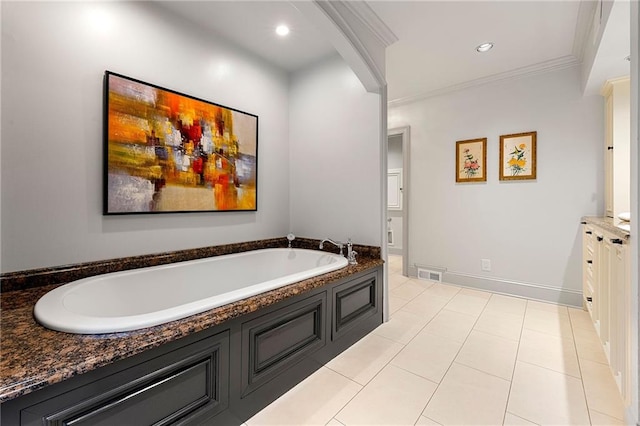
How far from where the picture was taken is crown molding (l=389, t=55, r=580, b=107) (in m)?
2.71

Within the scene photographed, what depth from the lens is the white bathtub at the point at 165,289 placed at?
108 cm

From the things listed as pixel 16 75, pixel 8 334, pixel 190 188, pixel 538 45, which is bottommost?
pixel 8 334

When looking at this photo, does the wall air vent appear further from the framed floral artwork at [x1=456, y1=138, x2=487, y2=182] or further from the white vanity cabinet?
the white vanity cabinet

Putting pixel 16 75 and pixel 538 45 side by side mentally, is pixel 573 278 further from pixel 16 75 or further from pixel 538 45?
pixel 16 75

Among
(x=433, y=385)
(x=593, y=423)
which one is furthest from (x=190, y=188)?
(x=593, y=423)

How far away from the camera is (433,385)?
159cm

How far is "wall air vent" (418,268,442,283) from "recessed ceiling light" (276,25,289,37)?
125 inches

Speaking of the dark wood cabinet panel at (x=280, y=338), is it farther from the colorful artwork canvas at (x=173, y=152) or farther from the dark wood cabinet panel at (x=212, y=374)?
the colorful artwork canvas at (x=173, y=152)

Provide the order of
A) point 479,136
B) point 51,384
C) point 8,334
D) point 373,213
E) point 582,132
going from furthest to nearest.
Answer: point 479,136 → point 582,132 → point 373,213 → point 8,334 → point 51,384

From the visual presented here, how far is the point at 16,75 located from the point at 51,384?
1693 millimetres

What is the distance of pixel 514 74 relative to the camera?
2977mm

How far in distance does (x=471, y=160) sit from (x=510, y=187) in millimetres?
515

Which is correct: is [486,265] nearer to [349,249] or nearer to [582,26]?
[349,249]

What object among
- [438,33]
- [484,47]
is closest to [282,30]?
[438,33]
